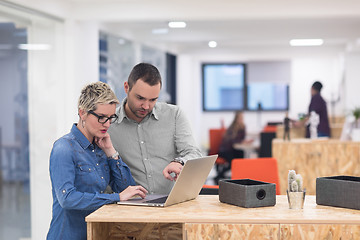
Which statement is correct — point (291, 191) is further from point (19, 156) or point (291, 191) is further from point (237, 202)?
point (19, 156)

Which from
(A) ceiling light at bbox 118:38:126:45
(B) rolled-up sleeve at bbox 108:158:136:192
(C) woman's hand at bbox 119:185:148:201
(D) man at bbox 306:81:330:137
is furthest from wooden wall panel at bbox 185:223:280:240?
(A) ceiling light at bbox 118:38:126:45

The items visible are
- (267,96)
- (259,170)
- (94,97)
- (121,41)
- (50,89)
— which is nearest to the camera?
(94,97)

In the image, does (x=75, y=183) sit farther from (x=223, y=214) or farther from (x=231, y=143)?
(x=231, y=143)

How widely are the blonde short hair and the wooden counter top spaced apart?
1.77 ft

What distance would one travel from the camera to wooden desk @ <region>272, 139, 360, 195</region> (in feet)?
23.0

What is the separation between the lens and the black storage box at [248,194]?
114 inches

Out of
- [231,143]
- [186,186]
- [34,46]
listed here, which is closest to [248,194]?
[186,186]

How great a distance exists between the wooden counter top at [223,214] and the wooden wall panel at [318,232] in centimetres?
2

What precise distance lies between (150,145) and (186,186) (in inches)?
20.6

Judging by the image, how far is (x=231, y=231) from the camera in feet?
8.75

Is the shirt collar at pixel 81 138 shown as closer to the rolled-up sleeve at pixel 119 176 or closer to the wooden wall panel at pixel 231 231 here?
the rolled-up sleeve at pixel 119 176

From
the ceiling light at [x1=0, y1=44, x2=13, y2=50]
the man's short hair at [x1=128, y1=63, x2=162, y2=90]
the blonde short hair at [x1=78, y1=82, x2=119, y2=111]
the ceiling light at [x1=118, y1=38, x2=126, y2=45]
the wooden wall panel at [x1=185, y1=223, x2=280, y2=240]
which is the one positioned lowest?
the wooden wall panel at [x1=185, y1=223, x2=280, y2=240]

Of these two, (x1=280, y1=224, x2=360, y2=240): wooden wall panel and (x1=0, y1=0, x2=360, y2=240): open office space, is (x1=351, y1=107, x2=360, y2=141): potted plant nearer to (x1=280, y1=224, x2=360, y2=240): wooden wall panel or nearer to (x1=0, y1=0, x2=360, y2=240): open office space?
(x1=0, y1=0, x2=360, y2=240): open office space

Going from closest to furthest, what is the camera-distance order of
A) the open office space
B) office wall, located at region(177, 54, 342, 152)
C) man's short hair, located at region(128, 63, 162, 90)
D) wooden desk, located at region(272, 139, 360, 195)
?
the open office space → man's short hair, located at region(128, 63, 162, 90) → wooden desk, located at region(272, 139, 360, 195) → office wall, located at region(177, 54, 342, 152)
